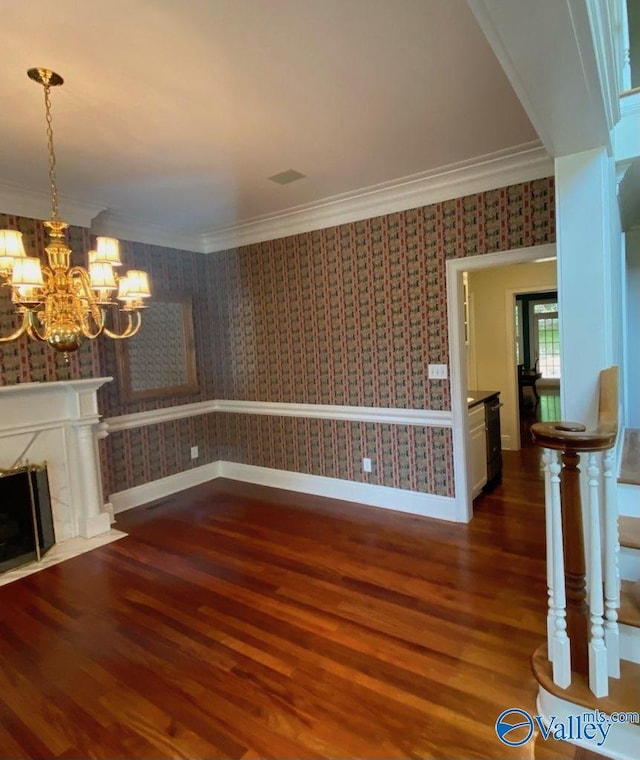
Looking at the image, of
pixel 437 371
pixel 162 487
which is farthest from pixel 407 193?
pixel 162 487

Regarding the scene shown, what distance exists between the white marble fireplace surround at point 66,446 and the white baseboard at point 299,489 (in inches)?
19.0

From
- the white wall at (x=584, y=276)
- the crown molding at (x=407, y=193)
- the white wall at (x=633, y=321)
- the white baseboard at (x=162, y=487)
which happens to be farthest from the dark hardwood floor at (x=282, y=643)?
the crown molding at (x=407, y=193)

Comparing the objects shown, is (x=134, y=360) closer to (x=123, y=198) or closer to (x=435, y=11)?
(x=123, y=198)

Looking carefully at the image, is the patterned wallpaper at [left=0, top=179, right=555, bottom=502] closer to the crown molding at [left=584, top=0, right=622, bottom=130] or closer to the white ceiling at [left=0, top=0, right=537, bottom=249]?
the white ceiling at [left=0, top=0, right=537, bottom=249]

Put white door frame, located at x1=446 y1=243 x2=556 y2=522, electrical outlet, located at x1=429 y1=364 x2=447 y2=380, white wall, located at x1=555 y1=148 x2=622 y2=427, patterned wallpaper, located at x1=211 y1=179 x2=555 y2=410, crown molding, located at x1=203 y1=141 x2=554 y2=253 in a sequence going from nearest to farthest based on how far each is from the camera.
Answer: white wall, located at x1=555 y1=148 x2=622 y2=427
crown molding, located at x1=203 y1=141 x2=554 y2=253
patterned wallpaper, located at x1=211 y1=179 x2=555 y2=410
white door frame, located at x1=446 y1=243 x2=556 y2=522
electrical outlet, located at x1=429 y1=364 x2=447 y2=380

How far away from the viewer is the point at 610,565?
1591 millimetres

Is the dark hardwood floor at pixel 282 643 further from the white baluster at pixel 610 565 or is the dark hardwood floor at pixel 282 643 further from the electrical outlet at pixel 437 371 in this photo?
the electrical outlet at pixel 437 371

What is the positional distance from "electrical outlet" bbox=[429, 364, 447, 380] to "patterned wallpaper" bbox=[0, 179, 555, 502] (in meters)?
0.05

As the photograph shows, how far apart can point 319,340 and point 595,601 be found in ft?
9.88

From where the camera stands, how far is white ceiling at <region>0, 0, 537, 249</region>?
1.68m

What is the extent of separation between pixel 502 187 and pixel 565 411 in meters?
1.88

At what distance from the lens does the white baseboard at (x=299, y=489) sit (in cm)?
368

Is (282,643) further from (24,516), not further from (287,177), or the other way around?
(287,177)

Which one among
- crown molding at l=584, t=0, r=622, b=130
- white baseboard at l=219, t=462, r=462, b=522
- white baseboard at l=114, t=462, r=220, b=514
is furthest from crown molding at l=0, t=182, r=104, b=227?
crown molding at l=584, t=0, r=622, b=130
